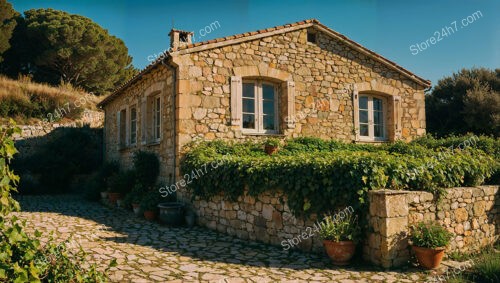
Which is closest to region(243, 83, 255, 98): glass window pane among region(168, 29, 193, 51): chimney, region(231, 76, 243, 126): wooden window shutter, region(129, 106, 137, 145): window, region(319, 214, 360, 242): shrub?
region(231, 76, 243, 126): wooden window shutter

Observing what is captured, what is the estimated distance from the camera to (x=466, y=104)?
16000 mm

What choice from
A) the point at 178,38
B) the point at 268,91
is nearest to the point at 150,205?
the point at 178,38

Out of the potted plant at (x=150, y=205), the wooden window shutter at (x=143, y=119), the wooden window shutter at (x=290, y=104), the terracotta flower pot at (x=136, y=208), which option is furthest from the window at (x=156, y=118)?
the wooden window shutter at (x=290, y=104)

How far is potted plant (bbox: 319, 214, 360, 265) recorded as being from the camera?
5055mm

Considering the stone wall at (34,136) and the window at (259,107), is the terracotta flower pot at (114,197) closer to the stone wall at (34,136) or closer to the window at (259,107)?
the window at (259,107)

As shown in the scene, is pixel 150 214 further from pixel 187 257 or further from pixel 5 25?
pixel 5 25

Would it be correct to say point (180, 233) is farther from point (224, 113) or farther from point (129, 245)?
point (224, 113)

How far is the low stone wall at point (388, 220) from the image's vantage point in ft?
16.3

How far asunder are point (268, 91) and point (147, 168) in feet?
12.8

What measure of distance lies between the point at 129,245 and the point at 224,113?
13.2 ft

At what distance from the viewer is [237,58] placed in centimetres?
931

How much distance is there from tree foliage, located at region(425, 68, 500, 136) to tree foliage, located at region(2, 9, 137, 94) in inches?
768

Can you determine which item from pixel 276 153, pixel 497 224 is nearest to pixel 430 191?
pixel 497 224

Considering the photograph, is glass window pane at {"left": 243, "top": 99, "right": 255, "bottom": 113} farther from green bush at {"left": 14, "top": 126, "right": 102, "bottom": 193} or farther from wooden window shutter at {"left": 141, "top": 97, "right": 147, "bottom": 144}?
green bush at {"left": 14, "top": 126, "right": 102, "bottom": 193}
